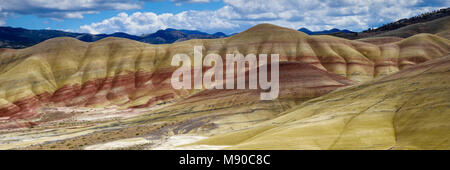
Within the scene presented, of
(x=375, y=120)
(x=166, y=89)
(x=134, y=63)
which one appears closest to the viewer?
(x=375, y=120)

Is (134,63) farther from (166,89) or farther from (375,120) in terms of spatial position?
(375,120)

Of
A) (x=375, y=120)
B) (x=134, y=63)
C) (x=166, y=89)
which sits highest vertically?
(x=134, y=63)

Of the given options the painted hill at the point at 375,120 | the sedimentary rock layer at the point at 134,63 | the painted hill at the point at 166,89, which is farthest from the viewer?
the sedimentary rock layer at the point at 134,63

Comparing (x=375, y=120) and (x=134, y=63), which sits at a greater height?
(x=134, y=63)

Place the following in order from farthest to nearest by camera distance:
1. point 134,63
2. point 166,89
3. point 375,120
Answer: point 134,63 < point 166,89 < point 375,120

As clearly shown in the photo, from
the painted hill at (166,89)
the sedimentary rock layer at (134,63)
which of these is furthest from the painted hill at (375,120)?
the sedimentary rock layer at (134,63)

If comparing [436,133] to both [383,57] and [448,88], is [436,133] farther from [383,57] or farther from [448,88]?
[383,57]

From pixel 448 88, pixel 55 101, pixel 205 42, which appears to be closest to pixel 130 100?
pixel 55 101

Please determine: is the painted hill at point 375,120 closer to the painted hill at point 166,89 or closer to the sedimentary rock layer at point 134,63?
the painted hill at point 166,89

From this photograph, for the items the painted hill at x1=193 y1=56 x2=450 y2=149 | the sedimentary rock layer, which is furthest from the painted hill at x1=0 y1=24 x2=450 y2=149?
the painted hill at x1=193 y1=56 x2=450 y2=149

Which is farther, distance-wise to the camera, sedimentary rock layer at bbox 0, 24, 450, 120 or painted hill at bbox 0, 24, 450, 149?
sedimentary rock layer at bbox 0, 24, 450, 120

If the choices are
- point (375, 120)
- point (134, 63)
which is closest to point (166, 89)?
point (134, 63)

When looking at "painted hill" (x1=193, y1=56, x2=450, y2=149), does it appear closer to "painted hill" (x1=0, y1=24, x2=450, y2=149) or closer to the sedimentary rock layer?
"painted hill" (x1=0, y1=24, x2=450, y2=149)
